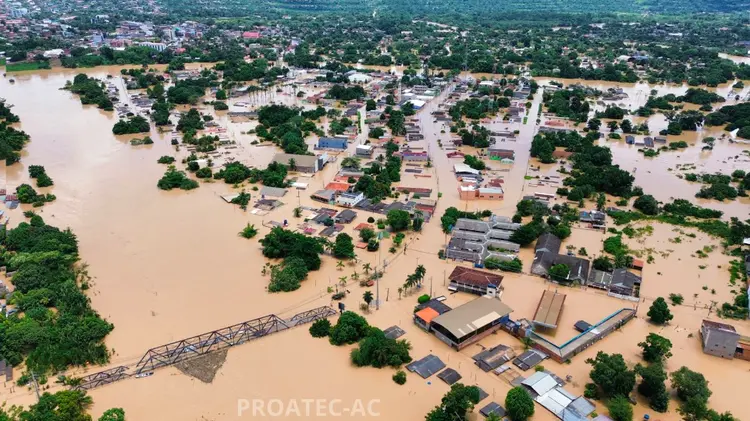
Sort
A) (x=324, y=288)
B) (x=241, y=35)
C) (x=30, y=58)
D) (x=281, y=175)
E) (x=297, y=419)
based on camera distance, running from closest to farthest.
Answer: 1. (x=297, y=419)
2. (x=324, y=288)
3. (x=281, y=175)
4. (x=30, y=58)
5. (x=241, y=35)

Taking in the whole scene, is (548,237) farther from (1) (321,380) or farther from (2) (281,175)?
(2) (281,175)

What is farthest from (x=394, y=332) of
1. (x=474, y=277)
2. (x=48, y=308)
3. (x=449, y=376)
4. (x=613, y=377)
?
(x=48, y=308)

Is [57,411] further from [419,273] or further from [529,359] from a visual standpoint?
[529,359]

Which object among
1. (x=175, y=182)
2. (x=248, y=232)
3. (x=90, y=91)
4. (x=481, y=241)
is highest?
(x=481, y=241)

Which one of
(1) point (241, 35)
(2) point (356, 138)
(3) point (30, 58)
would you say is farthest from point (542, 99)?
(3) point (30, 58)

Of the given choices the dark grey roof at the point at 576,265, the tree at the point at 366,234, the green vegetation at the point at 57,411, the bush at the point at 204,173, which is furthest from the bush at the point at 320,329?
the bush at the point at 204,173
